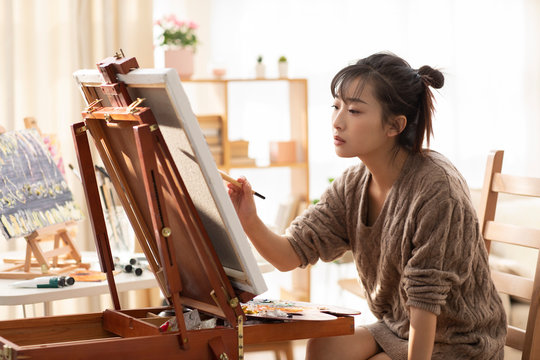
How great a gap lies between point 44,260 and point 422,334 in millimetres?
1131

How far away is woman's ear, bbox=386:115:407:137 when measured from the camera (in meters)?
1.68

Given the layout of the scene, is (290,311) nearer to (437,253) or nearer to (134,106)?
(437,253)

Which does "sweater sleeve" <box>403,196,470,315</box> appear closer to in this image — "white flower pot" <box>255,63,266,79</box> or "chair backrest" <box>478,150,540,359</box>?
"chair backrest" <box>478,150,540,359</box>

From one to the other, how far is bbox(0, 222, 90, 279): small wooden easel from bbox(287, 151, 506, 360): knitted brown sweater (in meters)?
0.74

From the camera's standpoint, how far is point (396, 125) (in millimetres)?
1692

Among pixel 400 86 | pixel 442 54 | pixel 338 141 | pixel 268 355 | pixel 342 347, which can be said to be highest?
pixel 442 54

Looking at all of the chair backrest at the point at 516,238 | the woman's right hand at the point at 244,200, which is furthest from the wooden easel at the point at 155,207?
the chair backrest at the point at 516,238

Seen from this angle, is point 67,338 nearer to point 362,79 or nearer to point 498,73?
point 362,79

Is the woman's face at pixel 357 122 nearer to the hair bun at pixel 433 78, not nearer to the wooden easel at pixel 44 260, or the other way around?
the hair bun at pixel 433 78

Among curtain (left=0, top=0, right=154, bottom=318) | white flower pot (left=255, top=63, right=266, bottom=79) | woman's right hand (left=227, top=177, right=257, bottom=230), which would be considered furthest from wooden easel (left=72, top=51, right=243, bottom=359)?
white flower pot (left=255, top=63, right=266, bottom=79)

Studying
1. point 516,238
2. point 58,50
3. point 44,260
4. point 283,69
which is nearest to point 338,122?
point 516,238

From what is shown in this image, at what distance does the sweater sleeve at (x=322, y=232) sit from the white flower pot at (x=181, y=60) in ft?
6.61

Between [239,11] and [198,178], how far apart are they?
3.41 metres

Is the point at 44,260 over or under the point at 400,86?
under
